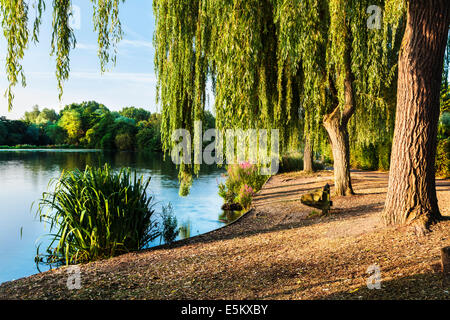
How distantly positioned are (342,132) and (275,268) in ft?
15.6

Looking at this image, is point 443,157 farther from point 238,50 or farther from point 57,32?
point 57,32

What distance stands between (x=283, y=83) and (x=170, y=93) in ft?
7.12

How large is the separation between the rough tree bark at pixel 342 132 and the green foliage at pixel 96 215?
4647 mm

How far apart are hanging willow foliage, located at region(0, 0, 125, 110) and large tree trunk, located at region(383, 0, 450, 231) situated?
11.6 ft

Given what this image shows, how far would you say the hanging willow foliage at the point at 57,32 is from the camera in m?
2.83

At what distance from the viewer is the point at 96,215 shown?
4293 millimetres

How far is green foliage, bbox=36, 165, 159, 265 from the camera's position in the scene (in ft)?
13.7

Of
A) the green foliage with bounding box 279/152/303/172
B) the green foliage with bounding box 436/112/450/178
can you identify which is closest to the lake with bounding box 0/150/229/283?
the green foliage with bounding box 279/152/303/172

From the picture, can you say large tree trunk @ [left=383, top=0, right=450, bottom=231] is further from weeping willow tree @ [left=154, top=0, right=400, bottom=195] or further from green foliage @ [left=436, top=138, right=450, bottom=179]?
green foliage @ [left=436, top=138, right=450, bottom=179]

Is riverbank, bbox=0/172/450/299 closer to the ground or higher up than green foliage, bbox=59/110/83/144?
closer to the ground

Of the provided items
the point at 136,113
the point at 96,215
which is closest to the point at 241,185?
the point at 96,215

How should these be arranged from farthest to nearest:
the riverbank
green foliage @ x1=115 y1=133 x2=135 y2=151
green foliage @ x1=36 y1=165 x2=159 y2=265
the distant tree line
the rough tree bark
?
green foliage @ x1=115 y1=133 x2=135 y2=151 → the distant tree line → the rough tree bark → green foliage @ x1=36 y1=165 x2=159 y2=265 → the riverbank
